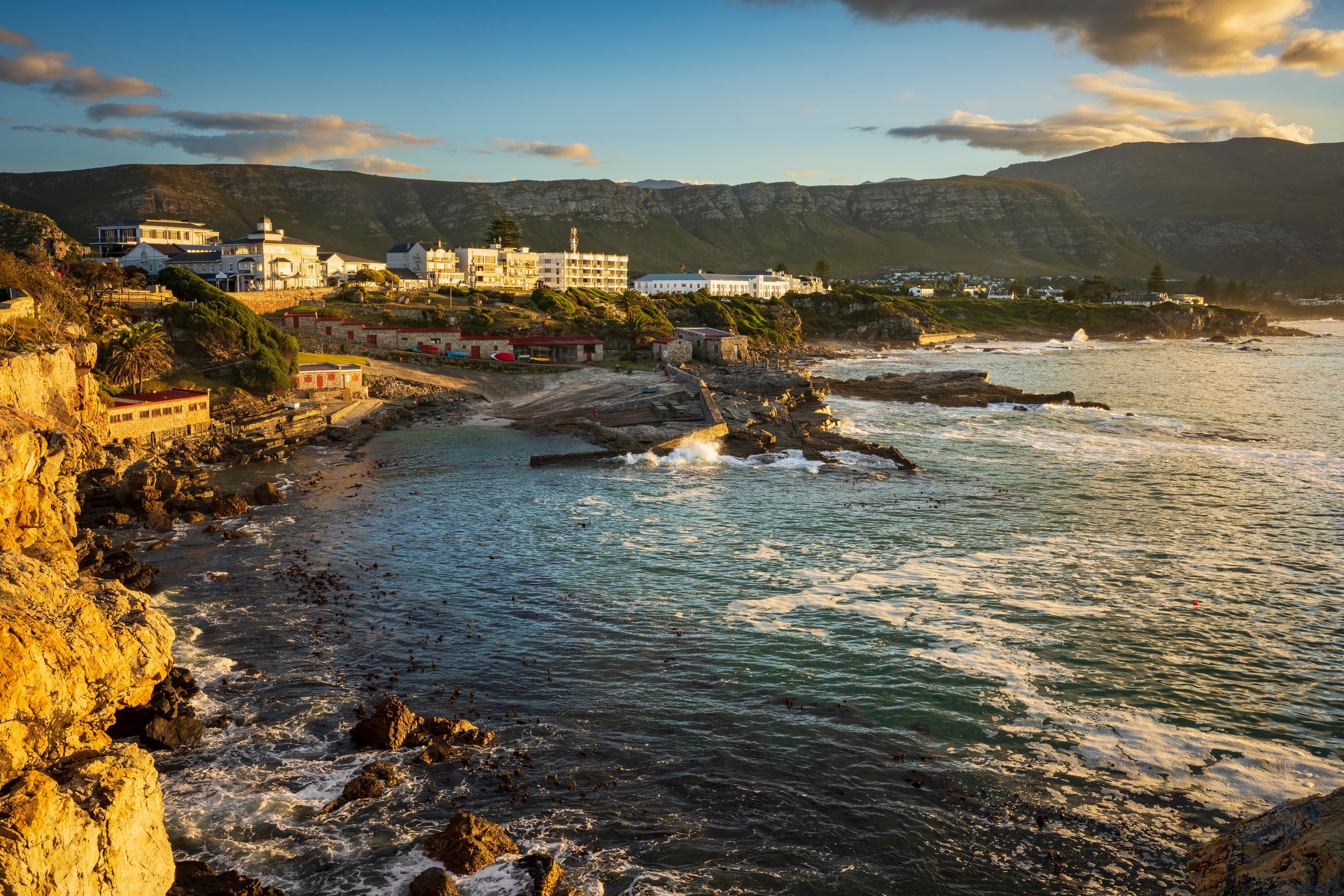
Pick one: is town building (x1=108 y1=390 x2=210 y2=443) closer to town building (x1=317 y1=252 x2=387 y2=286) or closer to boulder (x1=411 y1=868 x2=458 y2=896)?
boulder (x1=411 y1=868 x2=458 y2=896)

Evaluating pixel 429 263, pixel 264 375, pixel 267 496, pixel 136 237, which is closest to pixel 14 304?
pixel 264 375

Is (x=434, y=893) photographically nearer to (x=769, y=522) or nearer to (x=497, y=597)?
(x=497, y=597)

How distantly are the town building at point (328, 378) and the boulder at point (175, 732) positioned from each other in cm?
5020

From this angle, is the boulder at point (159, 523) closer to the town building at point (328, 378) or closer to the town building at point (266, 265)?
the town building at point (328, 378)

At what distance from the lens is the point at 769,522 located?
1459 inches

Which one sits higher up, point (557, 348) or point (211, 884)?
point (557, 348)

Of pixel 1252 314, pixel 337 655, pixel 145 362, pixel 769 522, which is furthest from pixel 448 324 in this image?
pixel 1252 314

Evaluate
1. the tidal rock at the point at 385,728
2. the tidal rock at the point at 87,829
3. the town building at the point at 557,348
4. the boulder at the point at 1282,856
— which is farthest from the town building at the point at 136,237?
the boulder at the point at 1282,856

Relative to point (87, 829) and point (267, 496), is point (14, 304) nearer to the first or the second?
point (267, 496)

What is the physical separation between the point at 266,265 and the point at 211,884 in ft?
367

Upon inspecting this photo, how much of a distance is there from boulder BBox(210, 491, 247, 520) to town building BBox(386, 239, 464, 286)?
109 metres

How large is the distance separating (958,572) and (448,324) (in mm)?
77719

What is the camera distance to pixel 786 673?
22109mm

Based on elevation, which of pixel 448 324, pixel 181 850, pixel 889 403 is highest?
pixel 448 324
